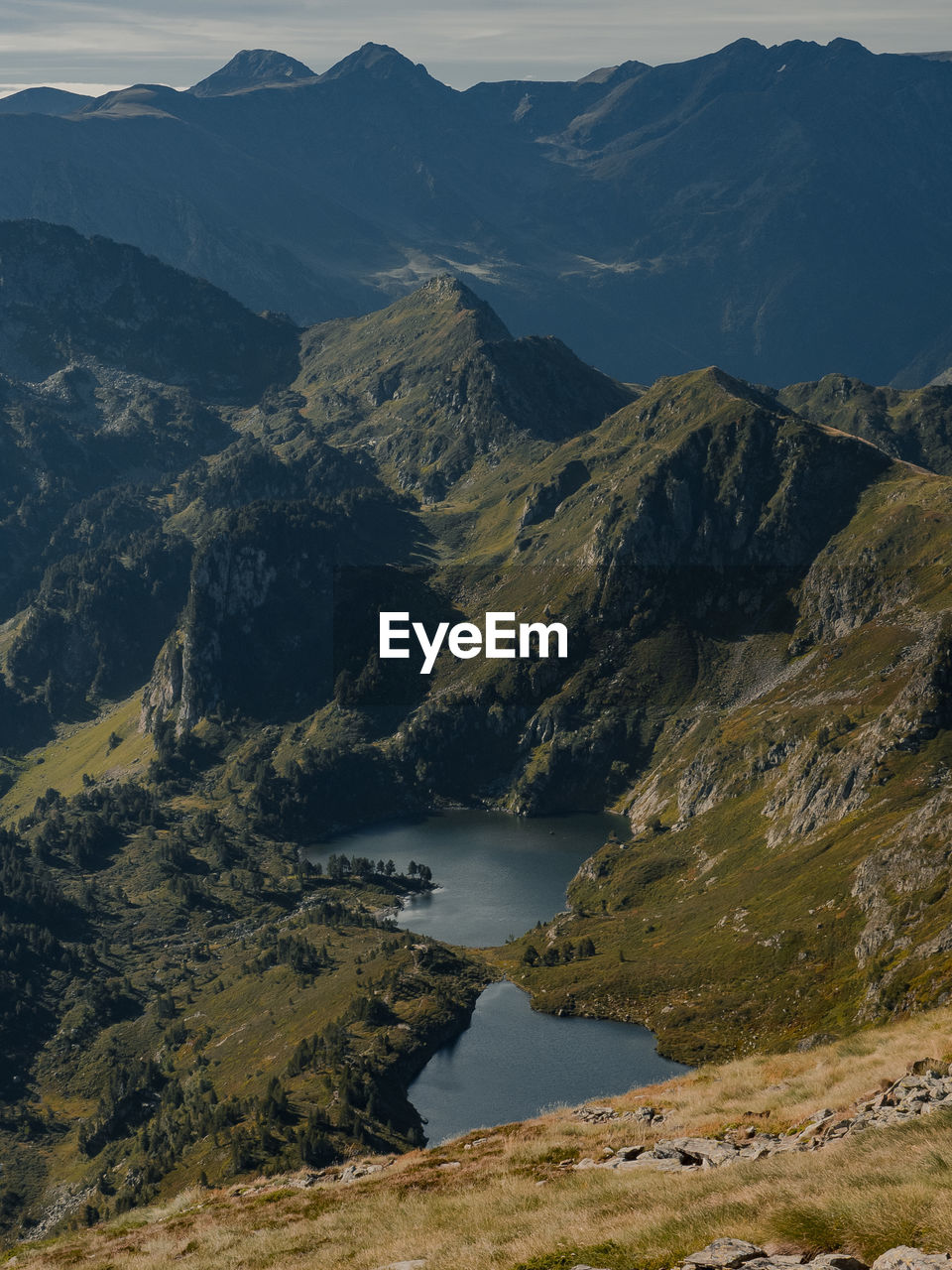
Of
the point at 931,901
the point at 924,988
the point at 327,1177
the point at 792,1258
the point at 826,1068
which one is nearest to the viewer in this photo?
the point at 792,1258

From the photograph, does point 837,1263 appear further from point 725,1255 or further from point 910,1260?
point 725,1255

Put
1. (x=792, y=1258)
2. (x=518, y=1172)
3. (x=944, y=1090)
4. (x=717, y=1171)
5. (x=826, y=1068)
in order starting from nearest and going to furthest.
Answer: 1. (x=792, y=1258)
2. (x=717, y=1171)
3. (x=944, y=1090)
4. (x=518, y=1172)
5. (x=826, y=1068)

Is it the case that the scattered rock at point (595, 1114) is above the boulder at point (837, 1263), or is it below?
below

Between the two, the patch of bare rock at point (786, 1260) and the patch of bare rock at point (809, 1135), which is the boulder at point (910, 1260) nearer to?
the patch of bare rock at point (786, 1260)

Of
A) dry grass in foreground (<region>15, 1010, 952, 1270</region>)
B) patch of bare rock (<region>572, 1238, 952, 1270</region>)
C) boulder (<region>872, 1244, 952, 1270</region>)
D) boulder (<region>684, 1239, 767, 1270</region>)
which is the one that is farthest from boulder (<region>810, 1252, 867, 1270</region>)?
boulder (<region>684, 1239, 767, 1270</region>)

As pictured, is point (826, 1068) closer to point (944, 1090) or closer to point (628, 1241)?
point (944, 1090)

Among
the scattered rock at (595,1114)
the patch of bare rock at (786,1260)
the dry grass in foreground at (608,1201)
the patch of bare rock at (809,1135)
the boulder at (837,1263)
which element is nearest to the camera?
the patch of bare rock at (786,1260)

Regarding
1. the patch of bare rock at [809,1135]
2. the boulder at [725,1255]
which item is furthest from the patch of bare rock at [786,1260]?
the patch of bare rock at [809,1135]

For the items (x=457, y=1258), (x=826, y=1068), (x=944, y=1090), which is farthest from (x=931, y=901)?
(x=457, y=1258)
